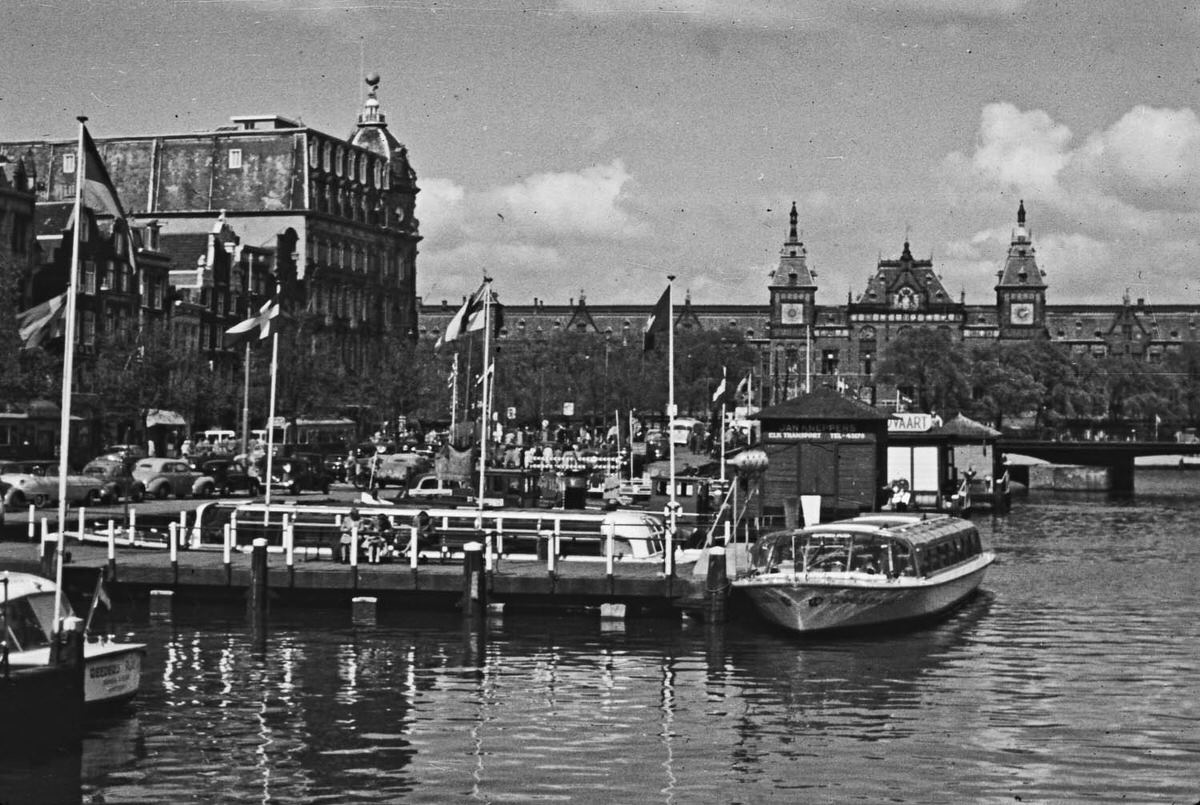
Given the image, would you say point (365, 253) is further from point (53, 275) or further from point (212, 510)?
point (212, 510)

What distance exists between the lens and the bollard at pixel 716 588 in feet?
170

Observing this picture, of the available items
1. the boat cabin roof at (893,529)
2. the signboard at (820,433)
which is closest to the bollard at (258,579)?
the boat cabin roof at (893,529)

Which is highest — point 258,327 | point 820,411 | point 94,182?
point 94,182

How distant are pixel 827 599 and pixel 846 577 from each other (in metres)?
1.16

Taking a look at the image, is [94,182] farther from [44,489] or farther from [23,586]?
[44,489]

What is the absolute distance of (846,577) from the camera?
52281mm

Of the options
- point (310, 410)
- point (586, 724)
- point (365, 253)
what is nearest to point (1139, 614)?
point (586, 724)

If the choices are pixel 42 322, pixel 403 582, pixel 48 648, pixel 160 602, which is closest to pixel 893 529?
pixel 403 582

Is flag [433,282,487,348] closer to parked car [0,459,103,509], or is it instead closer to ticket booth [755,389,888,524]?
parked car [0,459,103,509]

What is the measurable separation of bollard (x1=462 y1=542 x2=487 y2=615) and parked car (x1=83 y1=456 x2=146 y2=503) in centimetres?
3492

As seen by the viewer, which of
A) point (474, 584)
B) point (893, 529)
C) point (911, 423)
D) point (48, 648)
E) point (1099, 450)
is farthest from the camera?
point (1099, 450)

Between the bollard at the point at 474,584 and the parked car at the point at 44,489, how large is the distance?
104ft

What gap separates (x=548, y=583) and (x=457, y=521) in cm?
1160

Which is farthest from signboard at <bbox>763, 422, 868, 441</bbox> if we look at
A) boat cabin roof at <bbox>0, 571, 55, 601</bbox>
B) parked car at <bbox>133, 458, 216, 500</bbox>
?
boat cabin roof at <bbox>0, 571, 55, 601</bbox>
